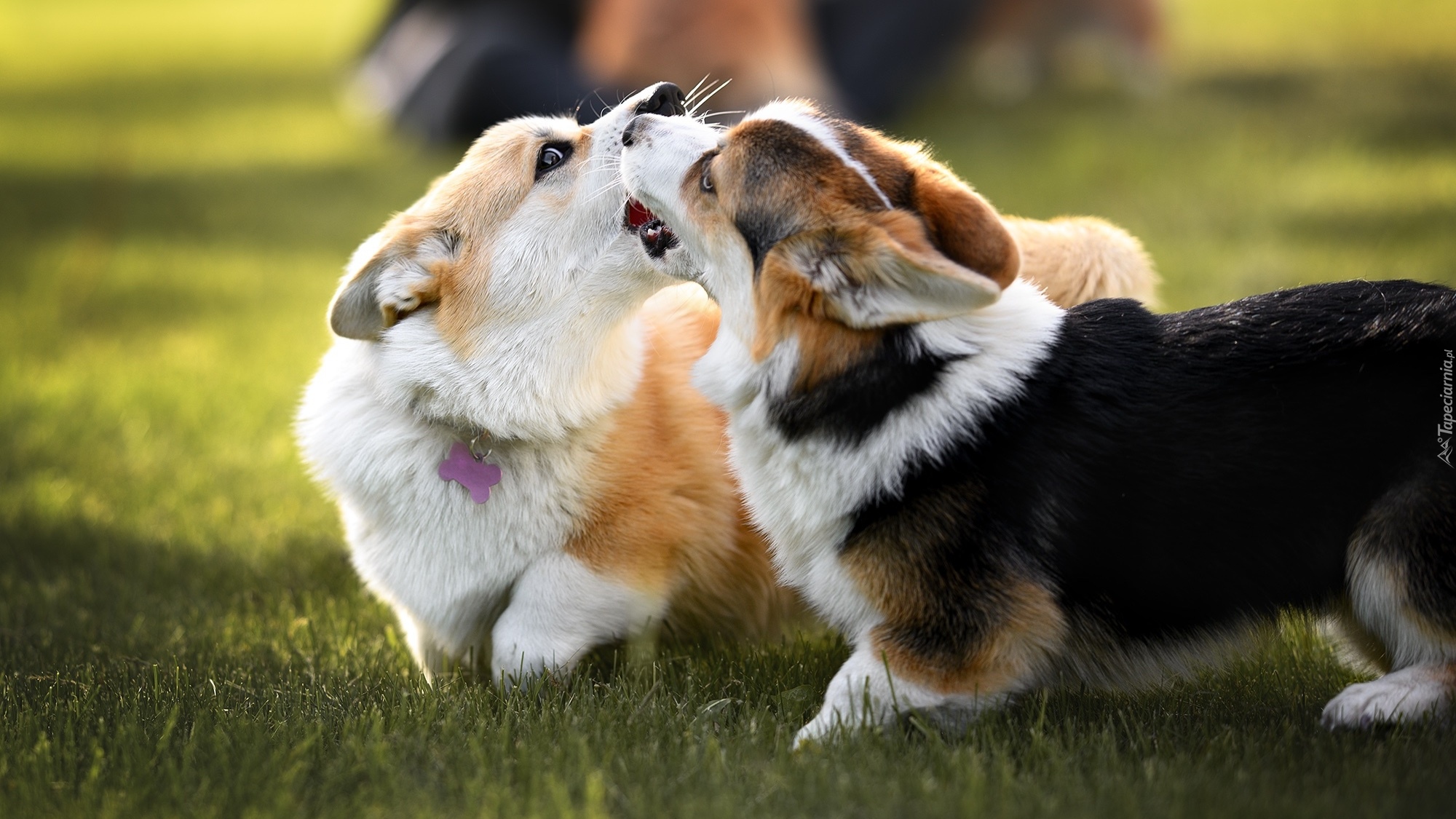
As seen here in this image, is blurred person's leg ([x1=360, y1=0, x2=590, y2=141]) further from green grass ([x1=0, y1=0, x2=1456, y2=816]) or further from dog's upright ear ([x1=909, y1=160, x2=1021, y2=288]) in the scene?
dog's upright ear ([x1=909, y1=160, x2=1021, y2=288])

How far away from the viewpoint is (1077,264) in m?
A: 4.16

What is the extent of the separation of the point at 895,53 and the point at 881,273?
8.99m

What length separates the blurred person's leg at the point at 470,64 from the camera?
10820 mm

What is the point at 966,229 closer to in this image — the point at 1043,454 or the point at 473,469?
the point at 1043,454

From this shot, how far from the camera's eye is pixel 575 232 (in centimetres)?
385

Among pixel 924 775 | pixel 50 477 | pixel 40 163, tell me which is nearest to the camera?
pixel 924 775

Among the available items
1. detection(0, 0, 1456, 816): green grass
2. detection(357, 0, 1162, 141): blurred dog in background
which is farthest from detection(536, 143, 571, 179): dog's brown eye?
detection(357, 0, 1162, 141): blurred dog in background

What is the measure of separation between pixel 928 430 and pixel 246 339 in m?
6.48

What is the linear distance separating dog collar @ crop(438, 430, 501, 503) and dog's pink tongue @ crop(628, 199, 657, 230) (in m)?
0.77

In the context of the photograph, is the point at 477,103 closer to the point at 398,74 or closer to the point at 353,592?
the point at 398,74

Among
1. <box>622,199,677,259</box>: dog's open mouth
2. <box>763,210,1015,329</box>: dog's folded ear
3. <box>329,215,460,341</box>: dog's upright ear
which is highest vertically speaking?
<box>763,210,1015,329</box>: dog's folded ear

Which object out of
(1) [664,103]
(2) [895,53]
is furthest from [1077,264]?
(2) [895,53]

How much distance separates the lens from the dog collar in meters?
3.74

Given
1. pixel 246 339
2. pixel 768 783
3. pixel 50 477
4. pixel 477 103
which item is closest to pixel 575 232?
pixel 768 783
